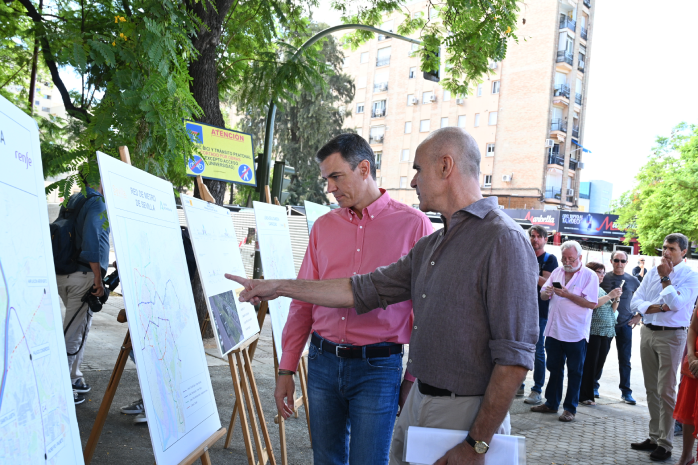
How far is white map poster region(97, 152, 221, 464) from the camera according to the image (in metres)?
2.02

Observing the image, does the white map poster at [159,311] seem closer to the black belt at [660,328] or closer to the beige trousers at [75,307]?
the beige trousers at [75,307]

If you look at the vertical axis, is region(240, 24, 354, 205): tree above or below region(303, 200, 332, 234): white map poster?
above

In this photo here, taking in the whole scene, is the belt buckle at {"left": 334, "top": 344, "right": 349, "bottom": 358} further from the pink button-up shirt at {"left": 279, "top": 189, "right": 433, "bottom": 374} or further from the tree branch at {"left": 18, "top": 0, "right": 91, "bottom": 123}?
the tree branch at {"left": 18, "top": 0, "right": 91, "bottom": 123}

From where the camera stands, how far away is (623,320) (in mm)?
7207

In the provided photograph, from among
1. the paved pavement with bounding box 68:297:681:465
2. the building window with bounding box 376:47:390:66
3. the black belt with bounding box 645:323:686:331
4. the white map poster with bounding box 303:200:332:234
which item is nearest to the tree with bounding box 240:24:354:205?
the building window with bounding box 376:47:390:66

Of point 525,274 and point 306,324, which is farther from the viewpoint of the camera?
point 306,324

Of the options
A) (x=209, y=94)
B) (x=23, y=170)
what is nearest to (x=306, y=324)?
(x=23, y=170)

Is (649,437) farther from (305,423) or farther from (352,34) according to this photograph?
(352,34)

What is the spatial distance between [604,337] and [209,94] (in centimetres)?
593

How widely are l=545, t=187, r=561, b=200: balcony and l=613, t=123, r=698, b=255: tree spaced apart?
4.78 metres

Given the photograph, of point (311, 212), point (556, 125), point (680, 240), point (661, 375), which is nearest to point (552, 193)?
point (556, 125)

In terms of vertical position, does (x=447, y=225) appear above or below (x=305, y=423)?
above

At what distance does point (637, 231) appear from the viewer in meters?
28.8

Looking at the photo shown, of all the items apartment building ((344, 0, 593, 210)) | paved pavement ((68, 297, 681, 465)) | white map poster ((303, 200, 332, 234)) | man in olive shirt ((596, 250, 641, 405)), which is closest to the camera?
paved pavement ((68, 297, 681, 465))
